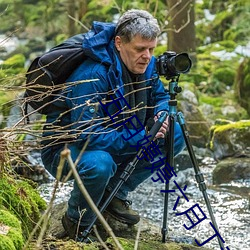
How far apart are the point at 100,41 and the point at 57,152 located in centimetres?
67

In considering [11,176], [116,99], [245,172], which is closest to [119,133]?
[116,99]

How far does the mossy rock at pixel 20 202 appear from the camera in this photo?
301 cm

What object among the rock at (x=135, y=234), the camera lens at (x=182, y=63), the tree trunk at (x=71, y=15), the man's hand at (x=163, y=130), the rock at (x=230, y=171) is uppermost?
the camera lens at (x=182, y=63)

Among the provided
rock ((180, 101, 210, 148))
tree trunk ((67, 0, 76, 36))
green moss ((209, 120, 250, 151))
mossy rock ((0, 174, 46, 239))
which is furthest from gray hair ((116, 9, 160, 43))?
tree trunk ((67, 0, 76, 36))

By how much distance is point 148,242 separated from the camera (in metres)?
3.49

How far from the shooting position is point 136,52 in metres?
3.38

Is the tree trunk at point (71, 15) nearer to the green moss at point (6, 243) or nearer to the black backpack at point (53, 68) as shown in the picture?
the black backpack at point (53, 68)

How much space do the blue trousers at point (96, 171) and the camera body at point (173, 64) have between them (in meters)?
0.40

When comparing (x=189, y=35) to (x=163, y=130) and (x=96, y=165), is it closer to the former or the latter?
(x=163, y=130)

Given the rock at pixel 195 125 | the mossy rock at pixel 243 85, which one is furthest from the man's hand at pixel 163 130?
the mossy rock at pixel 243 85

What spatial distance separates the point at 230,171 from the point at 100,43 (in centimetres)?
322

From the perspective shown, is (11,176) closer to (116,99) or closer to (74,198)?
(74,198)

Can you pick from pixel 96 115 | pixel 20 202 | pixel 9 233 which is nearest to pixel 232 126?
pixel 96 115

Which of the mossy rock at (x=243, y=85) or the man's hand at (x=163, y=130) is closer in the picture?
the man's hand at (x=163, y=130)
